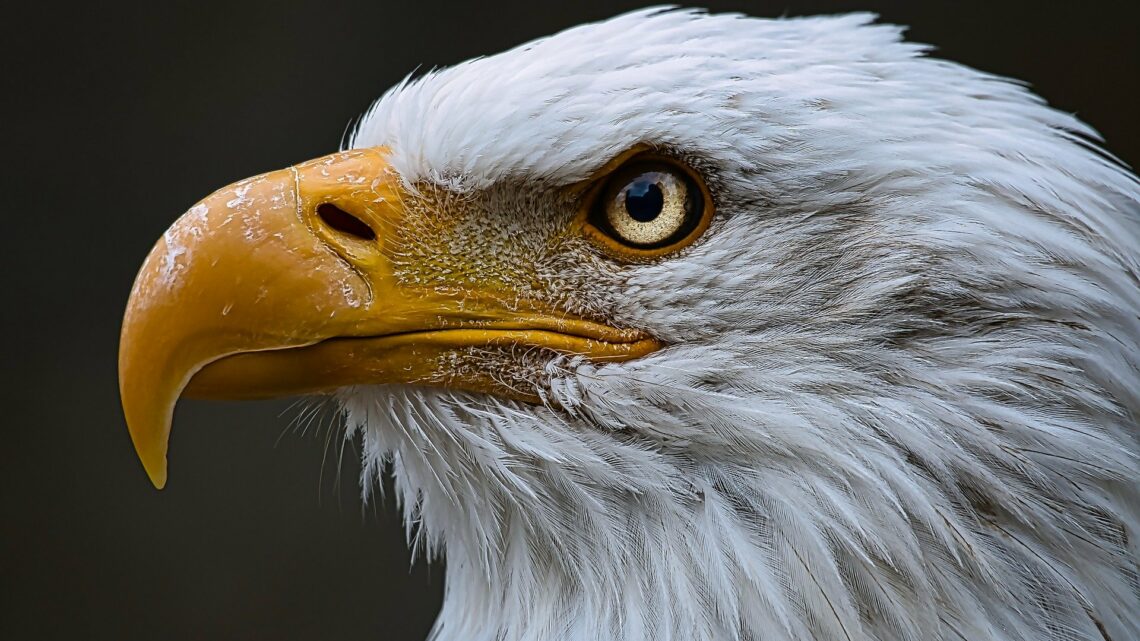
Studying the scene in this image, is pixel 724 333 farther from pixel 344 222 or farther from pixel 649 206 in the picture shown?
pixel 344 222

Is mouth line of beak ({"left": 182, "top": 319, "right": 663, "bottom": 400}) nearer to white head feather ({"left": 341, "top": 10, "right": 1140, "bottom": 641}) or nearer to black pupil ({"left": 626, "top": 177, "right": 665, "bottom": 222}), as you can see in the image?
white head feather ({"left": 341, "top": 10, "right": 1140, "bottom": 641})

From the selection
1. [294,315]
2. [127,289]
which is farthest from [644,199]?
[127,289]

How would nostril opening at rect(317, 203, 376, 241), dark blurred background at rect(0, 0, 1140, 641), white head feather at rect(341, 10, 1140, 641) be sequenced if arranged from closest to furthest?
1. white head feather at rect(341, 10, 1140, 641)
2. nostril opening at rect(317, 203, 376, 241)
3. dark blurred background at rect(0, 0, 1140, 641)

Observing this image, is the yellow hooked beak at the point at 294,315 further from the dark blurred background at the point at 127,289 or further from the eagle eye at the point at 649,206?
the dark blurred background at the point at 127,289

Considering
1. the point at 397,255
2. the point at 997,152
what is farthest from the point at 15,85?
the point at 997,152

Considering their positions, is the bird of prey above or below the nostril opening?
below

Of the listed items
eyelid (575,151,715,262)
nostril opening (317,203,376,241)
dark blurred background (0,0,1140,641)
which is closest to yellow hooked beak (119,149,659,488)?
nostril opening (317,203,376,241)

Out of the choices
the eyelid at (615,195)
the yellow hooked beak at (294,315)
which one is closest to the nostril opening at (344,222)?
the yellow hooked beak at (294,315)
